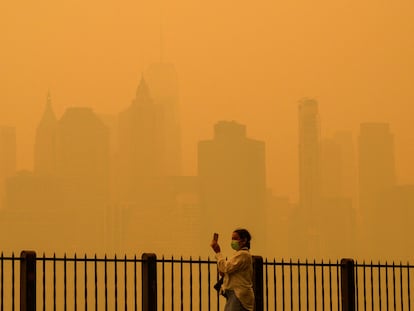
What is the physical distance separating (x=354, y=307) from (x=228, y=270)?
5.93 meters

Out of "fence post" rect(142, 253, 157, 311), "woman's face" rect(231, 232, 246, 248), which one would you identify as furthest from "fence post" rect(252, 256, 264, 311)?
"woman's face" rect(231, 232, 246, 248)

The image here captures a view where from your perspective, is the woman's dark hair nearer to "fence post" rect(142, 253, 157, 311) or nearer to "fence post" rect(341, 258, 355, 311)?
"fence post" rect(142, 253, 157, 311)

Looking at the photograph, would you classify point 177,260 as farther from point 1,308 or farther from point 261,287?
point 1,308

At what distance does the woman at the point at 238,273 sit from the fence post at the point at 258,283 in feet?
11.8

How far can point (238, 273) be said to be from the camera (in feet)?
51.1

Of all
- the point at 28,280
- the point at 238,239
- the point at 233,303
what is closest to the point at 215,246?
the point at 238,239

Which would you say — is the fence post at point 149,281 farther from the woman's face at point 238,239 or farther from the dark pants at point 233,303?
the woman's face at point 238,239

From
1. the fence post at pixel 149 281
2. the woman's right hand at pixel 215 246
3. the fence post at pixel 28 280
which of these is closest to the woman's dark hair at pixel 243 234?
the woman's right hand at pixel 215 246

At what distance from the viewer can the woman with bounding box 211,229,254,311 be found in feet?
50.6

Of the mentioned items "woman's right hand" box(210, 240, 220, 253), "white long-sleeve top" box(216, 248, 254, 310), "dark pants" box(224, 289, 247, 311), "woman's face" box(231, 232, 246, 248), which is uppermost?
"woman's face" box(231, 232, 246, 248)

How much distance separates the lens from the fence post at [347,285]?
67.2ft

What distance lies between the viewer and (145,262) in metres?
19.3

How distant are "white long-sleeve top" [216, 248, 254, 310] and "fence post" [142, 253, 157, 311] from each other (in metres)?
3.68

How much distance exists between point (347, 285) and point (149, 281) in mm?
3755
